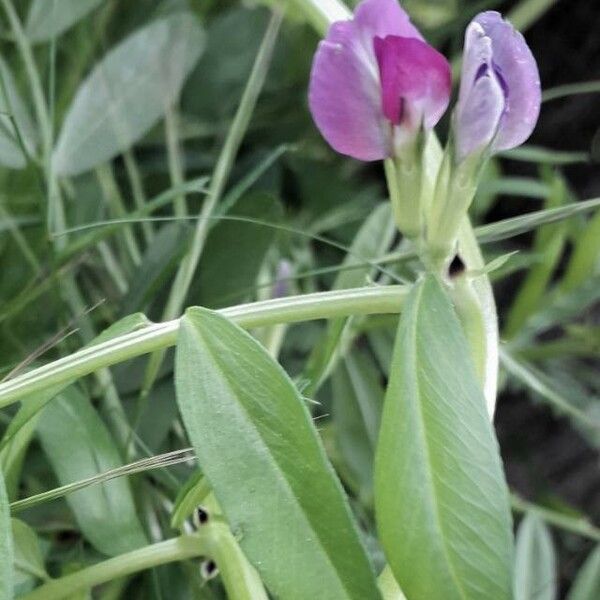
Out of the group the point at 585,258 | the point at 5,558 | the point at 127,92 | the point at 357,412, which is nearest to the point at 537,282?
the point at 585,258

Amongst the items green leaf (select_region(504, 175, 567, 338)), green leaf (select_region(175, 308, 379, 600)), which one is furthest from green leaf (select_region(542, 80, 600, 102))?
green leaf (select_region(175, 308, 379, 600))

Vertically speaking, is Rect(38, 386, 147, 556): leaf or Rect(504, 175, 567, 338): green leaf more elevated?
Rect(38, 386, 147, 556): leaf

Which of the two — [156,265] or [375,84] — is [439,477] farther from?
[156,265]

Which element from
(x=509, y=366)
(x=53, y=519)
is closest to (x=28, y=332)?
(x=53, y=519)

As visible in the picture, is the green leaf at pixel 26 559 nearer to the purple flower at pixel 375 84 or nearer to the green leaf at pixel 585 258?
the purple flower at pixel 375 84

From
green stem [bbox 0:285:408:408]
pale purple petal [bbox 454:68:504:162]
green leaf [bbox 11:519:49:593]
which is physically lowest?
green leaf [bbox 11:519:49:593]

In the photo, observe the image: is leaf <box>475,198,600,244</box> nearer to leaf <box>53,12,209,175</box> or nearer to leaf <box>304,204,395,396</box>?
leaf <box>304,204,395,396</box>

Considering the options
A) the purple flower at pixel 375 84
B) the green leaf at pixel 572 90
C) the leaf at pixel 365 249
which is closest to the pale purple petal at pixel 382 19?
the purple flower at pixel 375 84

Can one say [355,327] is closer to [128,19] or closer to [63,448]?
[63,448]
